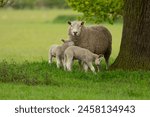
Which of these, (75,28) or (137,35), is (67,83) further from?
(75,28)

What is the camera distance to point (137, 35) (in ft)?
63.0

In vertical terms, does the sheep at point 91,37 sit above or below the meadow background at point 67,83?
above

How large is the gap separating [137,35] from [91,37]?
5.63 feet

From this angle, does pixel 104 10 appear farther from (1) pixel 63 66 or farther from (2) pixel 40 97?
(2) pixel 40 97

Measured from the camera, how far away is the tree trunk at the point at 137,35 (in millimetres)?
19141

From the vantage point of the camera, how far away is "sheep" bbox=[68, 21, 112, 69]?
19.9m

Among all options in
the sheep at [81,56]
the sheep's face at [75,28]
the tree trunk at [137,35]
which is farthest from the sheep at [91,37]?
the tree trunk at [137,35]

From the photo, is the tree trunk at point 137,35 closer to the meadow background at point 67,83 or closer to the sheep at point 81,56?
the meadow background at point 67,83

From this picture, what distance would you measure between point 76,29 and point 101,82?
2584mm

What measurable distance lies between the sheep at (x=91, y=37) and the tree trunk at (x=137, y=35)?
125 cm

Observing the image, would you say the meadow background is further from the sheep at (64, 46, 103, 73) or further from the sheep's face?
the sheep's face

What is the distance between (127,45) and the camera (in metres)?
19.4

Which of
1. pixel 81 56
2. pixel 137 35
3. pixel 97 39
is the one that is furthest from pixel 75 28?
pixel 137 35

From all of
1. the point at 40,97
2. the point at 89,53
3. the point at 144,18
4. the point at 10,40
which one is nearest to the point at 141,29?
the point at 144,18
